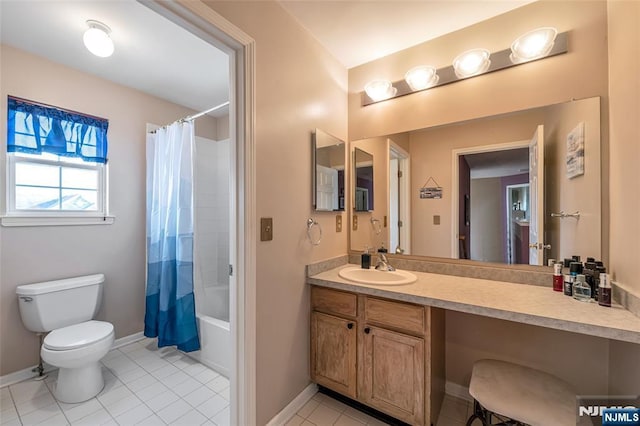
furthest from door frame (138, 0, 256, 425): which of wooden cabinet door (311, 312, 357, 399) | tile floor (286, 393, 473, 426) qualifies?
wooden cabinet door (311, 312, 357, 399)

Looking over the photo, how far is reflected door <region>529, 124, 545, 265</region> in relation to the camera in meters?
1.47

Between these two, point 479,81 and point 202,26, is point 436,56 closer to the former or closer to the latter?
point 479,81

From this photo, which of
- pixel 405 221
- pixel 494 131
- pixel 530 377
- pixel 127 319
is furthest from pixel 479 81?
pixel 127 319

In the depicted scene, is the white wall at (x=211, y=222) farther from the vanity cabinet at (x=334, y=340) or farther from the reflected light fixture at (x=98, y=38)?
the vanity cabinet at (x=334, y=340)

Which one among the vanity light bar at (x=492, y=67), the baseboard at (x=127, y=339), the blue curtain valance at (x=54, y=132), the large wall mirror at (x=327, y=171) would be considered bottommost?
the baseboard at (x=127, y=339)

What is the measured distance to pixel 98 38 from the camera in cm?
156

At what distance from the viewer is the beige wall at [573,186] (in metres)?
1.31

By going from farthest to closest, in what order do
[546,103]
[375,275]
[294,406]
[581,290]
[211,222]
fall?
1. [211,222]
2. [375,275]
3. [294,406]
4. [546,103]
5. [581,290]

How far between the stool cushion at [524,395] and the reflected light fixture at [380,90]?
1857 millimetres

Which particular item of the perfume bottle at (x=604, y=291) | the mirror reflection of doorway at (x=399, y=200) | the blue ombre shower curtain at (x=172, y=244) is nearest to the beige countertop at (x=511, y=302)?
the perfume bottle at (x=604, y=291)

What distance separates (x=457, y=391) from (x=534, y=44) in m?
2.18

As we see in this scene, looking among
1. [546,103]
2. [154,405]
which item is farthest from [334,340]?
[546,103]

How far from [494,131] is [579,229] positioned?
716 mm

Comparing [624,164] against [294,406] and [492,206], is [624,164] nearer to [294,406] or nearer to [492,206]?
[492,206]
